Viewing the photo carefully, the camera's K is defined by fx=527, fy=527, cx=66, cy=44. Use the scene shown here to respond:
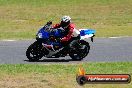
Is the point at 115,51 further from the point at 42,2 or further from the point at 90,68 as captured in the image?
the point at 42,2

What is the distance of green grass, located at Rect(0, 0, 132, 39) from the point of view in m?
31.3

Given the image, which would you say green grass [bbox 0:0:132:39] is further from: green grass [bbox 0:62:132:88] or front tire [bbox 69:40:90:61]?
green grass [bbox 0:62:132:88]

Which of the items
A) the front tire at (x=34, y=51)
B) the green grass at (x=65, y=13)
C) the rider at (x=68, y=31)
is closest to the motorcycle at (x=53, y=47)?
the front tire at (x=34, y=51)

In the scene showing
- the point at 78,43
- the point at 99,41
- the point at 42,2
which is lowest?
the point at 42,2

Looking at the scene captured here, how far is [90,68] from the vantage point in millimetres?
16672

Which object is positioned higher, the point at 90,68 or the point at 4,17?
the point at 90,68

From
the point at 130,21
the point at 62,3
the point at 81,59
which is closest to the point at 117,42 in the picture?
the point at 81,59

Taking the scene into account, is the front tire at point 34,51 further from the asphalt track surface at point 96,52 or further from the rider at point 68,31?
the rider at point 68,31

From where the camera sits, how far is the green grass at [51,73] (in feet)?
44.6

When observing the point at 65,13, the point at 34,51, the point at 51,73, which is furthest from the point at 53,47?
the point at 65,13

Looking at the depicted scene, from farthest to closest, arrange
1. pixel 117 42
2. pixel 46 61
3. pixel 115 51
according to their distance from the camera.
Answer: pixel 117 42, pixel 115 51, pixel 46 61

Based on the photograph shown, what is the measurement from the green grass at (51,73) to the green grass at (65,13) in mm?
10914

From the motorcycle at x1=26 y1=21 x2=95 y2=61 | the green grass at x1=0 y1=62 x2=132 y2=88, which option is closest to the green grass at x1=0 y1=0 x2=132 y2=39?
the motorcycle at x1=26 y1=21 x2=95 y2=61

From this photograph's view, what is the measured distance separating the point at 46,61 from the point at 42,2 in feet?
104
